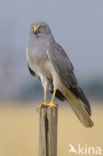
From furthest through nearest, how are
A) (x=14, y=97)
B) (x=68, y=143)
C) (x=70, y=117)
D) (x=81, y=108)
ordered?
(x=70, y=117) < (x=68, y=143) < (x=81, y=108) < (x=14, y=97)

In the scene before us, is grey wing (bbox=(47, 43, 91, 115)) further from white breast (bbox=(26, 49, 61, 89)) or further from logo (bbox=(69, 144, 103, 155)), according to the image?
logo (bbox=(69, 144, 103, 155))

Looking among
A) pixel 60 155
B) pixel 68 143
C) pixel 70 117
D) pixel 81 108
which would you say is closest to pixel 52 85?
pixel 81 108

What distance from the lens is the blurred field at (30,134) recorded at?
6035 millimetres

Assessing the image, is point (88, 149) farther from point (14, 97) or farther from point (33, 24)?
point (14, 97)

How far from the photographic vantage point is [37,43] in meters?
6.41

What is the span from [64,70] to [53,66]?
0.71 ft

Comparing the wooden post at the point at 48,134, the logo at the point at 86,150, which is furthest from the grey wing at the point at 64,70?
the wooden post at the point at 48,134

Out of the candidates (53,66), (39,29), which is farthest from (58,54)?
(39,29)

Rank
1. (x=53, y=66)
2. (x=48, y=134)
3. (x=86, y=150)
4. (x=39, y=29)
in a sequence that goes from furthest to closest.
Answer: (x=86, y=150)
(x=39, y=29)
(x=53, y=66)
(x=48, y=134)

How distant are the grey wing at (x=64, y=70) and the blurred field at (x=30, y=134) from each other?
698 millimetres

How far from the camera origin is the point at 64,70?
255 inches

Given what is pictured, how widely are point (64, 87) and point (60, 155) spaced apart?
1.27 meters

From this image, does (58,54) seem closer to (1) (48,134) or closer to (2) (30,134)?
(2) (30,134)

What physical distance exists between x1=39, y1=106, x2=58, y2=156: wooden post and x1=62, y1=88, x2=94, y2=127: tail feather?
125 cm
